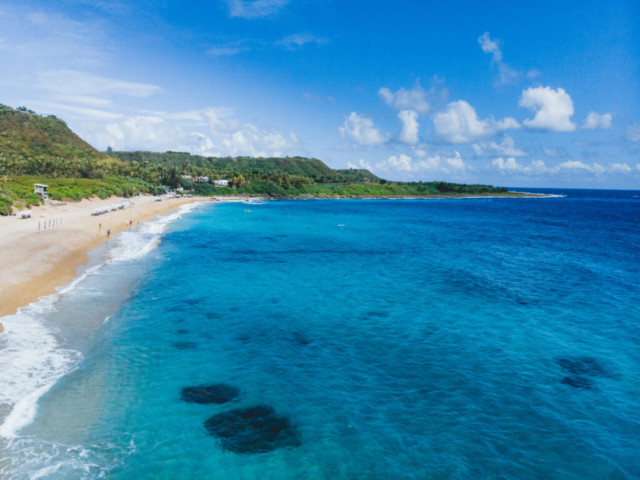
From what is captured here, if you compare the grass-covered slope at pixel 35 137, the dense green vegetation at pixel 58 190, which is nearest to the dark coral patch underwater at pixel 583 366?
the dense green vegetation at pixel 58 190

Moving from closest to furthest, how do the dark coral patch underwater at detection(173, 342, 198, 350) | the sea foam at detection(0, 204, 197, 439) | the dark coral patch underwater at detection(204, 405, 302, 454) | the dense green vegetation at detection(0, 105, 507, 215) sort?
the dark coral patch underwater at detection(204, 405, 302, 454), the sea foam at detection(0, 204, 197, 439), the dark coral patch underwater at detection(173, 342, 198, 350), the dense green vegetation at detection(0, 105, 507, 215)

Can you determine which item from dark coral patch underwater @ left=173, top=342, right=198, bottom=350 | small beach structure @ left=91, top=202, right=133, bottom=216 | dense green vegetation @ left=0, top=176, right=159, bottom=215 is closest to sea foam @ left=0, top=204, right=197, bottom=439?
dark coral patch underwater @ left=173, top=342, right=198, bottom=350

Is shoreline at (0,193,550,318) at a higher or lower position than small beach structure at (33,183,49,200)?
lower

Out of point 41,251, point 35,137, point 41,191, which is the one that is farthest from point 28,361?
point 35,137

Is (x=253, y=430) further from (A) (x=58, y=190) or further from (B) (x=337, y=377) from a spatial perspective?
(A) (x=58, y=190)

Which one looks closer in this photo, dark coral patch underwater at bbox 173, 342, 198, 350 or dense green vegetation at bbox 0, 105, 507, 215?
dark coral patch underwater at bbox 173, 342, 198, 350

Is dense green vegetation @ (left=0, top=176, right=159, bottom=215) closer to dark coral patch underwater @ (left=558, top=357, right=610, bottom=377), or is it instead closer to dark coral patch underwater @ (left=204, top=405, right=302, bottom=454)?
dark coral patch underwater @ (left=204, top=405, right=302, bottom=454)
